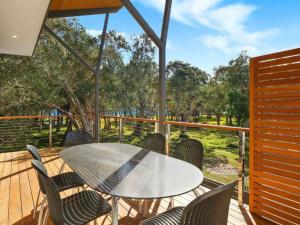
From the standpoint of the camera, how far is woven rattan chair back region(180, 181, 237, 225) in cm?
118

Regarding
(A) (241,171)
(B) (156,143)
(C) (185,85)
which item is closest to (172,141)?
(B) (156,143)

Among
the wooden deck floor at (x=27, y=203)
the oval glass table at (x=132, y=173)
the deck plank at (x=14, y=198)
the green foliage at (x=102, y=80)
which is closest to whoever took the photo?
the oval glass table at (x=132, y=173)

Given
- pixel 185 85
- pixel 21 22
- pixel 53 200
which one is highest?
pixel 185 85

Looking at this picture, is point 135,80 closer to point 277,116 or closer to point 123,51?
point 123,51

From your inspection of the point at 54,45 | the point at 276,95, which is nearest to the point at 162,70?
the point at 276,95

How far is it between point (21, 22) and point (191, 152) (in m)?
3.40

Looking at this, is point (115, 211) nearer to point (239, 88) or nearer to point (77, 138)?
point (77, 138)

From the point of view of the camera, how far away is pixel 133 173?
1.92 metres

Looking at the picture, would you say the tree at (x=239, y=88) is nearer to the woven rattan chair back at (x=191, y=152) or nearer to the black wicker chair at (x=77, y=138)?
the black wicker chair at (x=77, y=138)

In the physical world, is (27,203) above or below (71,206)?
below

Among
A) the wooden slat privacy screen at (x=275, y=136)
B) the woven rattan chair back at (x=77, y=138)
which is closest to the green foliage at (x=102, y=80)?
the woven rattan chair back at (x=77, y=138)

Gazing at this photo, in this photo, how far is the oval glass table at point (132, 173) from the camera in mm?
1584

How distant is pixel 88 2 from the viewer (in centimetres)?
491

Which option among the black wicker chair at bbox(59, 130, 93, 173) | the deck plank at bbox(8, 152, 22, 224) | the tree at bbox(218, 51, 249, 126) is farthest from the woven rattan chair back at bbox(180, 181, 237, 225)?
the tree at bbox(218, 51, 249, 126)
